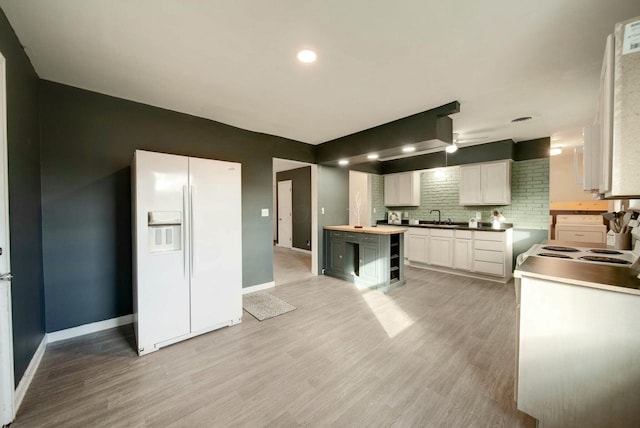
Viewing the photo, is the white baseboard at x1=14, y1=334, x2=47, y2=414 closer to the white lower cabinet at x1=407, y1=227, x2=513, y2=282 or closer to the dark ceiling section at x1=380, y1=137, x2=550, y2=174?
the white lower cabinet at x1=407, y1=227, x2=513, y2=282

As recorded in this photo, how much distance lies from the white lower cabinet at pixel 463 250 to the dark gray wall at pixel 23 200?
5501mm

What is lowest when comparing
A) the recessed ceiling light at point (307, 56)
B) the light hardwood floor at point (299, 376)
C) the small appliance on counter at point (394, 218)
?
the light hardwood floor at point (299, 376)

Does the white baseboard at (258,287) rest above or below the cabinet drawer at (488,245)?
below

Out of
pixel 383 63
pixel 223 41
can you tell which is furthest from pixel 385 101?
pixel 223 41

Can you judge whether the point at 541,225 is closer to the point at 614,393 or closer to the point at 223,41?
the point at 614,393

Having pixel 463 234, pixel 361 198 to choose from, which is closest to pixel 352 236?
pixel 463 234

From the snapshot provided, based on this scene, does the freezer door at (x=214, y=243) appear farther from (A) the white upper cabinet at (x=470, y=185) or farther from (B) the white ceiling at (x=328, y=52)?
(A) the white upper cabinet at (x=470, y=185)

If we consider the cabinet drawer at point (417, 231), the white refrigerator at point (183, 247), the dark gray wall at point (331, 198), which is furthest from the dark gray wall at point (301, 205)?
the white refrigerator at point (183, 247)

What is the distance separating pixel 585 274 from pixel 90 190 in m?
4.17

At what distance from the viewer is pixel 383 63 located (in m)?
2.09

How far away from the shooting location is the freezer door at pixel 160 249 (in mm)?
2195

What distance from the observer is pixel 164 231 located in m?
2.38

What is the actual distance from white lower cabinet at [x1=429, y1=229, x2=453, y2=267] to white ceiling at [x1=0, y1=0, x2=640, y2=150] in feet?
7.98

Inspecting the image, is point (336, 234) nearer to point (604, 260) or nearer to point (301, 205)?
point (301, 205)
